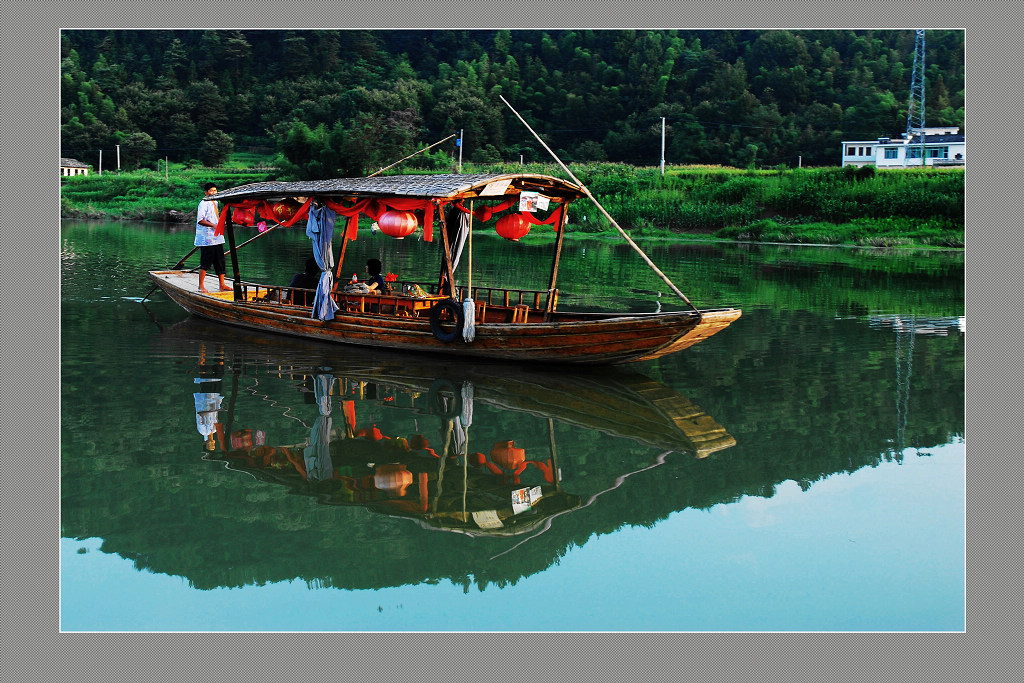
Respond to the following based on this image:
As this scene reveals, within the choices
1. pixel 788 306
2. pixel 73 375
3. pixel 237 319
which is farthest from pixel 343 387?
pixel 788 306

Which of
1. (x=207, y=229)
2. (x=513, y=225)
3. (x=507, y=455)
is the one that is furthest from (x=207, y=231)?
(x=507, y=455)

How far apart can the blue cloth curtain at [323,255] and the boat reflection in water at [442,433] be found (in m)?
0.50

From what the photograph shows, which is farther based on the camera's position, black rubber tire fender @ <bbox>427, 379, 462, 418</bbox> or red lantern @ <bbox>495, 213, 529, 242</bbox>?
red lantern @ <bbox>495, 213, 529, 242</bbox>

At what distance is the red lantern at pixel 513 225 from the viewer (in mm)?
10320

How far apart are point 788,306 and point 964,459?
24.5 feet

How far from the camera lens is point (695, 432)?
7328 mm

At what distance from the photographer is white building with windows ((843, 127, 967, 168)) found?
38750mm

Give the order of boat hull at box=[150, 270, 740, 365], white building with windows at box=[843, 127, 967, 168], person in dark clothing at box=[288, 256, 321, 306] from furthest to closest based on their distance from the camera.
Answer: white building with windows at box=[843, 127, 967, 168] < person in dark clothing at box=[288, 256, 321, 306] < boat hull at box=[150, 270, 740, 365]

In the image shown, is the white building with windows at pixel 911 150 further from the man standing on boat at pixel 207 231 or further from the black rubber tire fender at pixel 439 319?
the black rubber tire fender at pixel 439 319

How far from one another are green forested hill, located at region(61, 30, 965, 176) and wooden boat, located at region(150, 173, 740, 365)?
3367 centimetres

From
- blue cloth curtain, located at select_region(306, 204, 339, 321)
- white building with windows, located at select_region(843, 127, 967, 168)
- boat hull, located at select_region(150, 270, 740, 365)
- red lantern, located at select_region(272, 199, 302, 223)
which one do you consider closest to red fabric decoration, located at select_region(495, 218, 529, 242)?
boat hull, located at select_region(150, 270, 740, 365)

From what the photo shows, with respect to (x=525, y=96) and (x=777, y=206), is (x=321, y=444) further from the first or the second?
(x=525, y=96)

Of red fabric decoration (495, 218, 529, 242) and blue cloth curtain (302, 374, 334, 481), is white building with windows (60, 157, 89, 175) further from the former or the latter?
blue cloth curtain (302, 374, 334, 481)

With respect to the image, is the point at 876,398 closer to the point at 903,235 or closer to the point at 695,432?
the point at 695,432
